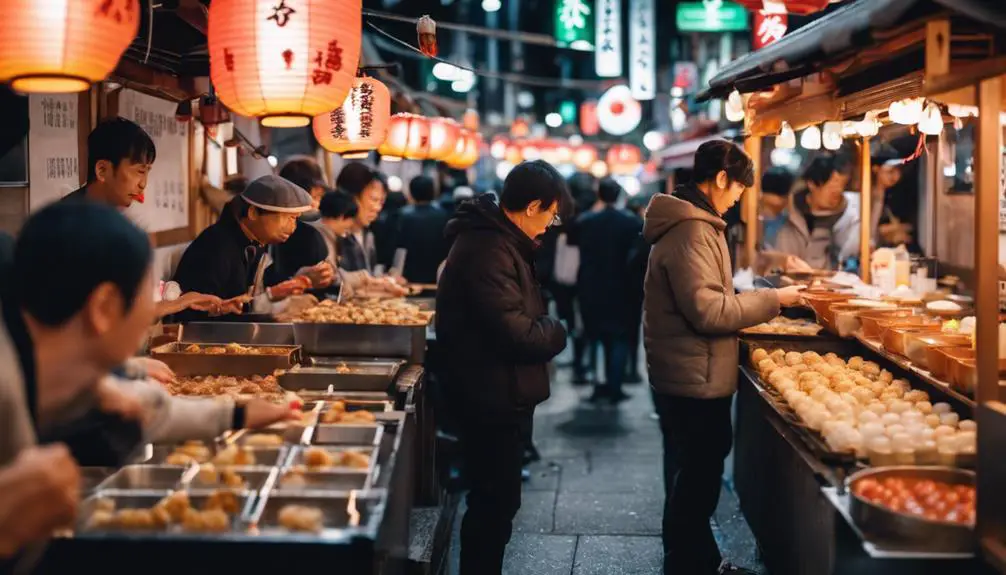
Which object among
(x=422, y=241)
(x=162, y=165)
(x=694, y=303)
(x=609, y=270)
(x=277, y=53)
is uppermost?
(x=277, y=53)

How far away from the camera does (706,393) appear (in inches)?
259

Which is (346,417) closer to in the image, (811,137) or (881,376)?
(881,376)

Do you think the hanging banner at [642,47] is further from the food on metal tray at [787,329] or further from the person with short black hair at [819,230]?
the food on metal tray at [787,329]

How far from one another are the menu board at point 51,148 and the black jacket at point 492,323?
2.82 m

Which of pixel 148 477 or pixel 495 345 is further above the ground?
pixel 495 345

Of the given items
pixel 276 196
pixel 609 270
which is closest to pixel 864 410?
pixel 276 196

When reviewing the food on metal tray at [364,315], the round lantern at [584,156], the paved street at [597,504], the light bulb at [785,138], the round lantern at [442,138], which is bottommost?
the paved street at [597,504]

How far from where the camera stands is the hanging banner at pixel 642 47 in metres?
22.0

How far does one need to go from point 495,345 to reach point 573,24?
15.3 meters

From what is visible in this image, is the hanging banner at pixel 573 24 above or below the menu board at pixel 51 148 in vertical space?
above

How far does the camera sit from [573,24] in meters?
20.2

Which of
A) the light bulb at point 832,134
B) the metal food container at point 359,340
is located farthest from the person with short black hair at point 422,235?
the metal food container at point 359,340

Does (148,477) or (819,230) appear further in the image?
(819,230)

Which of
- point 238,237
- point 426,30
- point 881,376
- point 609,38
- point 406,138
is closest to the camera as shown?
point 881,376
